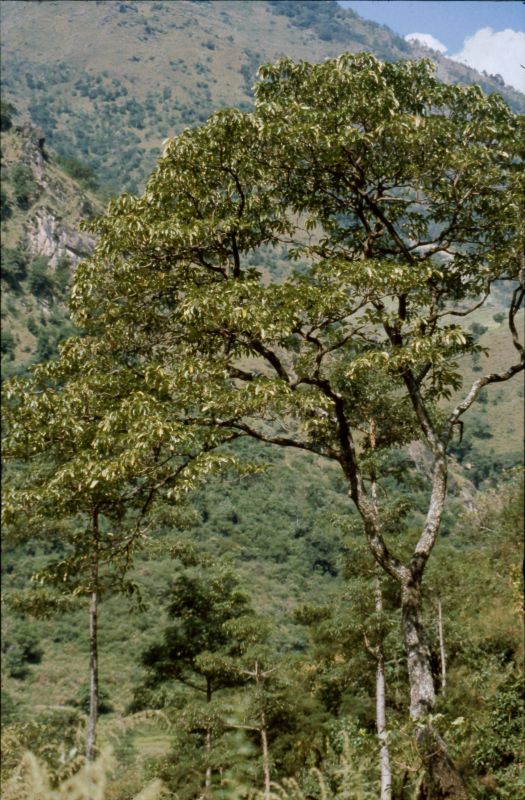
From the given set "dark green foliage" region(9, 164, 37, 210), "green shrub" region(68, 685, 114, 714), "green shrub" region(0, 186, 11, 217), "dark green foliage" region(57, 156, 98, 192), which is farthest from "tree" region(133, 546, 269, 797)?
"dark green foliage" region(57, 156, 98, 192)

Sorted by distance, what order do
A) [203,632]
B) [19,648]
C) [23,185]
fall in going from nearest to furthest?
[203,632]
[19,648]
[23,185]

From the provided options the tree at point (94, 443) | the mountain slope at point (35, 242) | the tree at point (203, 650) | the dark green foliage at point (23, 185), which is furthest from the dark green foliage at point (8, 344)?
Result: the tree at point (94, 443)

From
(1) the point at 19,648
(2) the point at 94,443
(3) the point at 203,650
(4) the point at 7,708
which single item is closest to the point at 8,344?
(1) the point at 19,648

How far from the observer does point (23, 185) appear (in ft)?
373

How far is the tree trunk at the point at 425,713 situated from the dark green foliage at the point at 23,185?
121 meters

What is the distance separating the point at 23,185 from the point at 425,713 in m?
122

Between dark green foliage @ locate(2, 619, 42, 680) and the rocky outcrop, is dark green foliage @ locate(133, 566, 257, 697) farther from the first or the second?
the rocky outcrop

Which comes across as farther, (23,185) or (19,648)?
(23,185)

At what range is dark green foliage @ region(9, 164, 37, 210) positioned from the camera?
113688 mm

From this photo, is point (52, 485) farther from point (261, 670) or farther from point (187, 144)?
point (261, 670)

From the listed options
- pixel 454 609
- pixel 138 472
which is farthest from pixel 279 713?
pixel 138 472

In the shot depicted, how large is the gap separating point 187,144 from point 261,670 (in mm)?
16082

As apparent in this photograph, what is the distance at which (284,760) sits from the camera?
19062 millimetres

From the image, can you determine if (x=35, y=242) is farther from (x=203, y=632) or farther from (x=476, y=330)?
(x=203, y=632)
